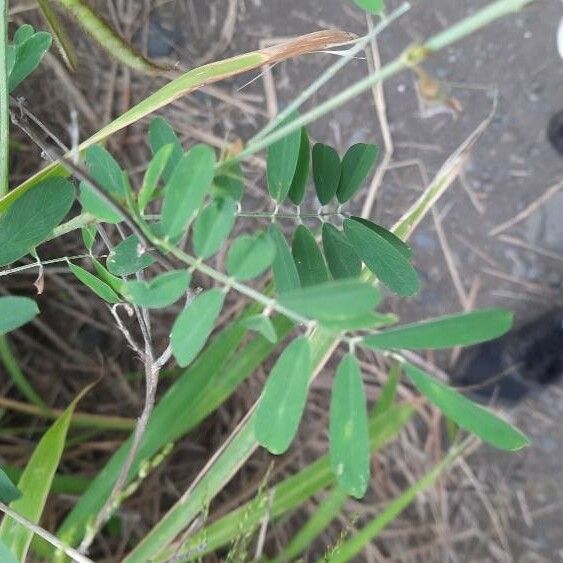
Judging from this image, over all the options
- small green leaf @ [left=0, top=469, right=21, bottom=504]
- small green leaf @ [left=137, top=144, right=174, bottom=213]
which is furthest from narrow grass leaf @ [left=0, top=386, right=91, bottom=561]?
small green leaf @ [left=137, top=144, right=174, bottom=213]

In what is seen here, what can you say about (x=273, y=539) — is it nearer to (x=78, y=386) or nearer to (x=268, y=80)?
(x=78, y=386)

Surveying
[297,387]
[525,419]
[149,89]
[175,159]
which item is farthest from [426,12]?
[297,387]

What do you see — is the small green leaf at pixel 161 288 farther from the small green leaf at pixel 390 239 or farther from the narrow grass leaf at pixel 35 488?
the narrow grass leaf at pixel 35 488

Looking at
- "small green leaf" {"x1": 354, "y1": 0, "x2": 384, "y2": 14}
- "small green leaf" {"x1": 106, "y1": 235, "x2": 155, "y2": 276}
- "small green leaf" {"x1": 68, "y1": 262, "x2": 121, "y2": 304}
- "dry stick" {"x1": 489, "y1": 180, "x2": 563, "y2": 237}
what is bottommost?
"dry stick" {"x1": 489, "y1": 180, "x2": 563, "y2": 237}

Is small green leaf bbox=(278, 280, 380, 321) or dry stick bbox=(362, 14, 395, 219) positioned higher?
small green leaf bbox=(278, 280, 380, 321)

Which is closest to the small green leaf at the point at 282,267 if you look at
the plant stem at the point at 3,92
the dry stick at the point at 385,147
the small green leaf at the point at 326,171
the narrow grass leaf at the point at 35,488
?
the small green leaf at the point at 326,171

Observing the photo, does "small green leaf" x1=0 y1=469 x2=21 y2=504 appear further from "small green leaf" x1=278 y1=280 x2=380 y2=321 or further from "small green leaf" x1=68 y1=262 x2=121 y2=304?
"small green leaf" x1=278 y1=280 x2=380 y2=321
